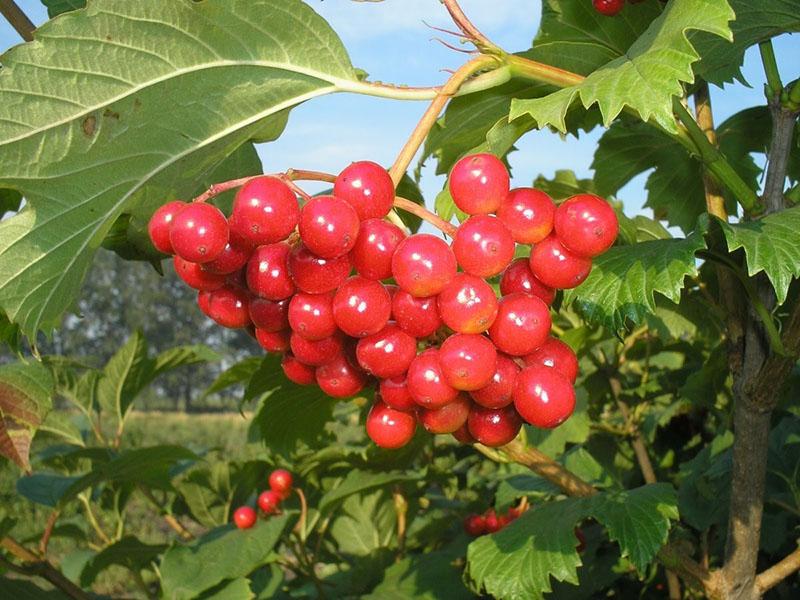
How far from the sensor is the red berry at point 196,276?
893 millimetres

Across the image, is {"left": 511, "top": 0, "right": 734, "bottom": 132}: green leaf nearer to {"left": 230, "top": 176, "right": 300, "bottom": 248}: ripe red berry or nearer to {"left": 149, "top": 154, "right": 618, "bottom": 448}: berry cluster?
{"left": 149, "top": 154, "right": 618, "bottom": 448}: berry cluster

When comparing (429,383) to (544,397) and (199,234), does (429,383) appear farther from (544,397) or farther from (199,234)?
(199,234)

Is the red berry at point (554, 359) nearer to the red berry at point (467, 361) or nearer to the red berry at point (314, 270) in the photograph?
the red berry at point (467, 361)

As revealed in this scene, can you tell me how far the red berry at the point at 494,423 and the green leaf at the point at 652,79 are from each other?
304 millimetres

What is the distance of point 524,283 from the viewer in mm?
881

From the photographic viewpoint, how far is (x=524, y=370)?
846 millimetres

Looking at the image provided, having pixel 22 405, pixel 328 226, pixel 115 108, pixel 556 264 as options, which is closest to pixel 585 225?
pixel 556 264

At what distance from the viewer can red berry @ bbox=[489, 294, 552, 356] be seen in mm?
818

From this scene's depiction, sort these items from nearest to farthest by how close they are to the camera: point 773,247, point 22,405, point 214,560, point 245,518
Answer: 1. point 773,247
2. point 22,405
3. point 214,560
4. point 245,518

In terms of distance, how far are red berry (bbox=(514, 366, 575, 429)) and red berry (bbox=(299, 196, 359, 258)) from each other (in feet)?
0.73

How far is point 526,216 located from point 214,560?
4.86 ft

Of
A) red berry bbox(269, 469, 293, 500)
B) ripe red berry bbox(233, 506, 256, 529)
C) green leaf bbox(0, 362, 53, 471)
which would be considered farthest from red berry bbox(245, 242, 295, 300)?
red berry bbox(269, 469, 293, 500)

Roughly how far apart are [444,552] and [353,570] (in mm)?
325

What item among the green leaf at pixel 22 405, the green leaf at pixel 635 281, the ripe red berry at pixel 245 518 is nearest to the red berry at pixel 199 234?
the green leaf at pixel 635 281
